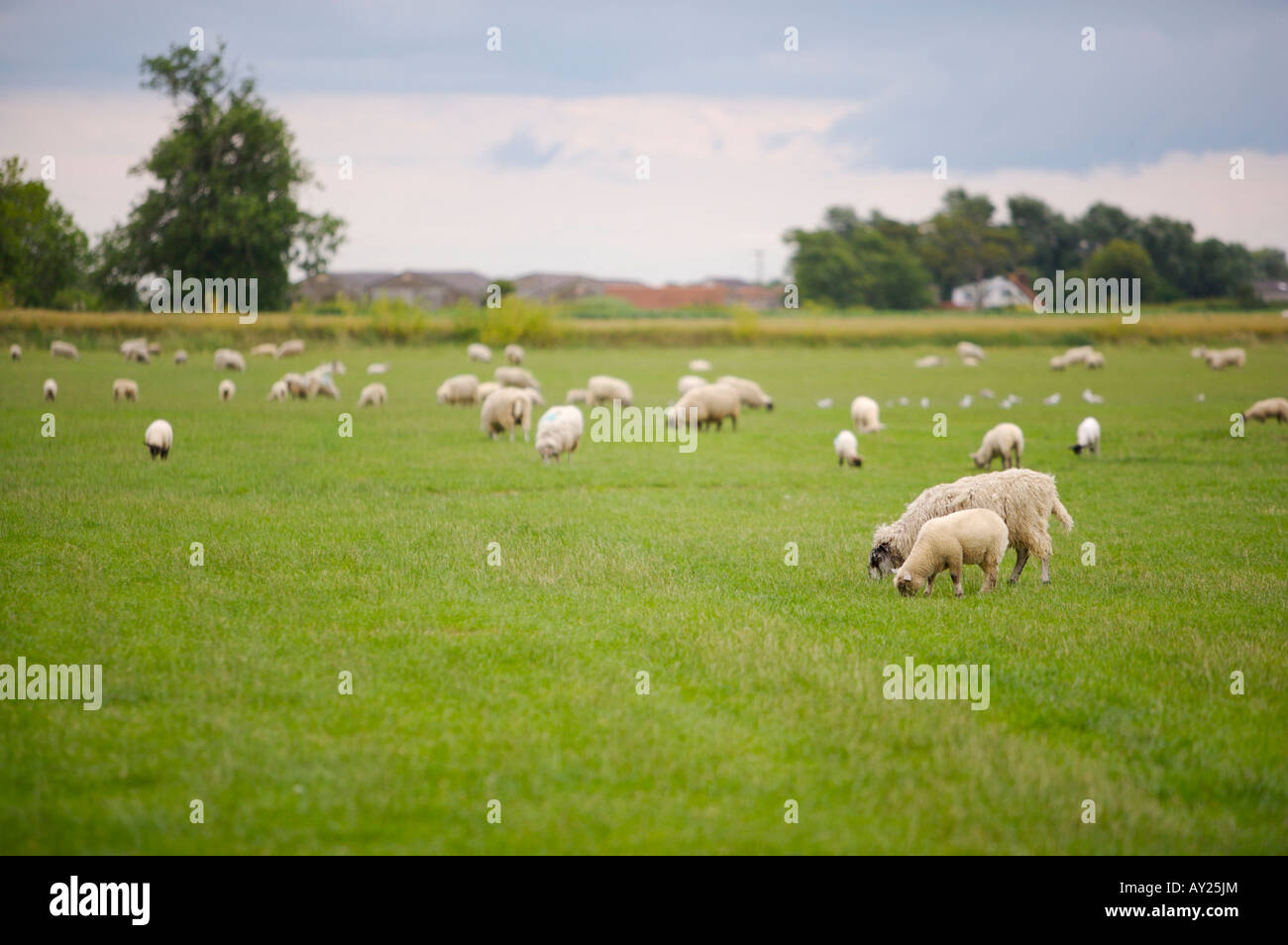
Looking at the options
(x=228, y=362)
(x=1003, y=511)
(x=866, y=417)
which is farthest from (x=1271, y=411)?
(x=228, y=362)

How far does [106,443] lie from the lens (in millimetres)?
22312

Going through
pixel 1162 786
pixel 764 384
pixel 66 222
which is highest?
pixel 66 222

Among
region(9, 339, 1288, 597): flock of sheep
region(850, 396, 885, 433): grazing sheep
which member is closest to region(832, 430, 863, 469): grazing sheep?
region(9, 339, 1288, 597): flock of sheep

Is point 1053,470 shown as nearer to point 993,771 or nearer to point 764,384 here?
point 993,771

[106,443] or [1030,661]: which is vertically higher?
[106,443]

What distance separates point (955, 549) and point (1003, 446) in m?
10.7

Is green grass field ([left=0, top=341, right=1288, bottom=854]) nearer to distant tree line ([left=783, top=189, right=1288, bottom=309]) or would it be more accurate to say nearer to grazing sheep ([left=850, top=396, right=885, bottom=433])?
grazing sheep ([left=850, top=396, right=885, bottom=433])

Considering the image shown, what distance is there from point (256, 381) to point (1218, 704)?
133 feet

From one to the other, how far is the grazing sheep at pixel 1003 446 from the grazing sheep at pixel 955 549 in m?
10.1

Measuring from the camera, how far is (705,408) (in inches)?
1140

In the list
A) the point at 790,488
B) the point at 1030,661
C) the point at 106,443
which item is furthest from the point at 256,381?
the point at 1030,661

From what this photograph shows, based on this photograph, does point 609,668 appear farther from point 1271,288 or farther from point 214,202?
point 1271,288

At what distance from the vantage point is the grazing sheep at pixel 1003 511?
11320mm

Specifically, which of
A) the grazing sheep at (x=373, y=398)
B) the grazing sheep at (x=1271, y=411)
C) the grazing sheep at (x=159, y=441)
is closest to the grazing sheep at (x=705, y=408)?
the grazing sheep at (x=373, y=398)
